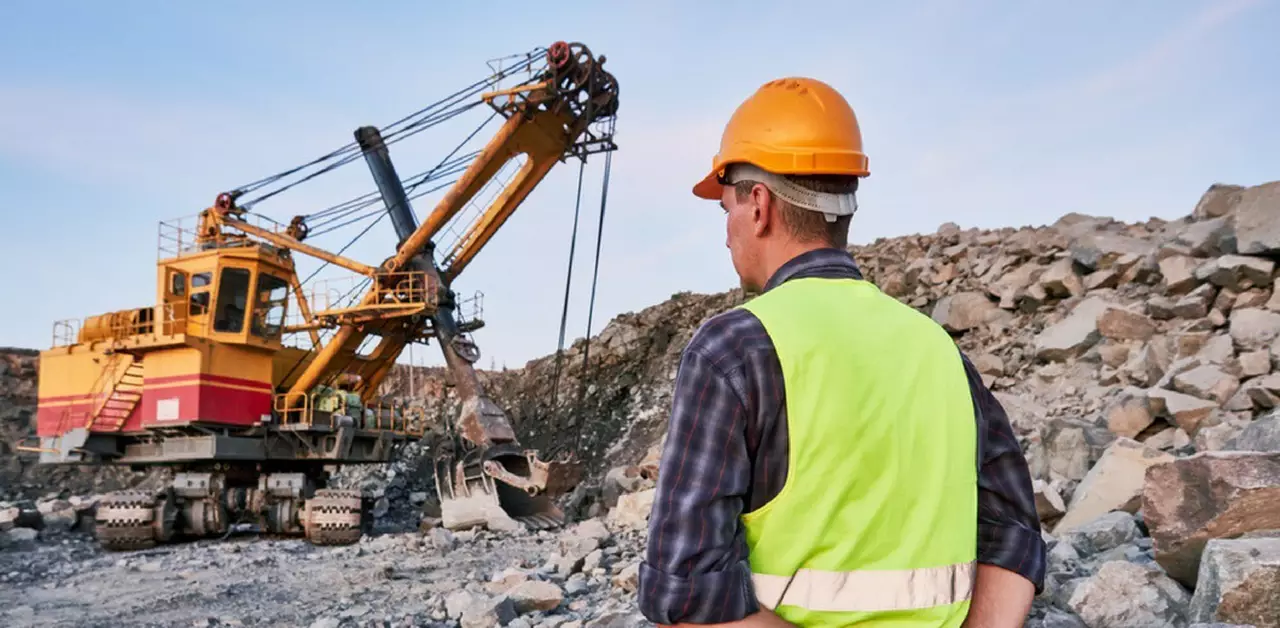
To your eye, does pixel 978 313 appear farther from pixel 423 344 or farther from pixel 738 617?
pixel 738 617

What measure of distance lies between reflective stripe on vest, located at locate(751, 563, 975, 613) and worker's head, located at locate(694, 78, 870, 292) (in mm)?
450

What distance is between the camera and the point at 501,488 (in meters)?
12.0

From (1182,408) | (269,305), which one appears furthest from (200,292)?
(1182,408)

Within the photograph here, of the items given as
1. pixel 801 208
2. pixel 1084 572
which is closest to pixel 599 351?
pixel 1084 572

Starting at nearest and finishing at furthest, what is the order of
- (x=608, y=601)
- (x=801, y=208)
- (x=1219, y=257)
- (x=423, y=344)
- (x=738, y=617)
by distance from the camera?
(x=738, y=617) < (x=801, y=208) < (x=608, y=601) < (x=1219, y=257) < (x=423, y=344)

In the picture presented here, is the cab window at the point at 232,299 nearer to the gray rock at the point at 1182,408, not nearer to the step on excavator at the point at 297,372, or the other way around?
the step on excavator at the point at 297,372

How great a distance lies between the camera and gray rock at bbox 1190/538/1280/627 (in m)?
2.85

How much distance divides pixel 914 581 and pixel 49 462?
590 inches

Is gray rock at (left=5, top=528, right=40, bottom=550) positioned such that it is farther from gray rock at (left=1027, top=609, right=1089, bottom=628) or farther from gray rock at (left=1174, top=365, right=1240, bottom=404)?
gray rock at (left=1174, top=365, right=1240, bottom=404)

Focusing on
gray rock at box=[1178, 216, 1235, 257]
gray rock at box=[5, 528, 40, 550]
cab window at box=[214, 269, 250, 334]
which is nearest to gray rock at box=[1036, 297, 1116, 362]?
gray rock at box=[1178, 216, 1235, 257]

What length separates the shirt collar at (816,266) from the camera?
51.9 inches

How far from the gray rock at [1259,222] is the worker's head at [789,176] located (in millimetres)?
8750

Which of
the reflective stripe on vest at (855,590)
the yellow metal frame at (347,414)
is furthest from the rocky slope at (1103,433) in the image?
the reflective stripe on vest at (855,590)

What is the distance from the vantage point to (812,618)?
1180 millimetres
